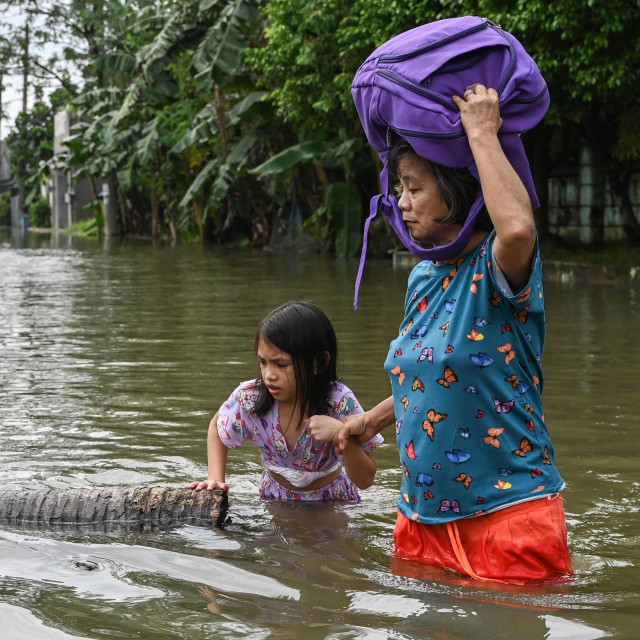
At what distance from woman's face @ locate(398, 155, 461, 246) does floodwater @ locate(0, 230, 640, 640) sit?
3.09 feet

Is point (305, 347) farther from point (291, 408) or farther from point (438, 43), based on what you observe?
point (438, 43)

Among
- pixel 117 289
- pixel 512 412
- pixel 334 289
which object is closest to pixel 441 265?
pixel 512 412

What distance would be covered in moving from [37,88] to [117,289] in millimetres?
31609

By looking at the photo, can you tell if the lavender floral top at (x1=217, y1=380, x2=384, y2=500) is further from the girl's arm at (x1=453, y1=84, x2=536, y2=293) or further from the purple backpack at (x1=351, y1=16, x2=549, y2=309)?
the girl's arm at (x1=453, y1=84, x2=536, y2=293)

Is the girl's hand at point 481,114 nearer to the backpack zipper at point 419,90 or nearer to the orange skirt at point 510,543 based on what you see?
the backpack zipper at point 419,90

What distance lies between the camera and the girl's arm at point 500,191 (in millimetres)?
2543

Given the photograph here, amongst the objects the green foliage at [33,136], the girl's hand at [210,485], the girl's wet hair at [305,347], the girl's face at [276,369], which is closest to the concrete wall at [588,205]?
the girl's wet hair at [305,347]

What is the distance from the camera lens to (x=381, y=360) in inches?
316

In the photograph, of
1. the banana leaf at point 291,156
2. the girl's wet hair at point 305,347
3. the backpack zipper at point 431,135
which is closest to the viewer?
the backpack zipper at point 431,135

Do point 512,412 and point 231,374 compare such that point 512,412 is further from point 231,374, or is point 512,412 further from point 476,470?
point 231,374

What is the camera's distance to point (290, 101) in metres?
19.2

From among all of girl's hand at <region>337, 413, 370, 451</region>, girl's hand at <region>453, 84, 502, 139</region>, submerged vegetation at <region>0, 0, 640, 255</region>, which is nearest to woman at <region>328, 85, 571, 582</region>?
girl's hand at <region>453, 84, 502, 139</region>

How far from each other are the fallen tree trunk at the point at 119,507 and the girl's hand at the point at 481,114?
1.83 meters

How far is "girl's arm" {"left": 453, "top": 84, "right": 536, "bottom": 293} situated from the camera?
2.54 m
